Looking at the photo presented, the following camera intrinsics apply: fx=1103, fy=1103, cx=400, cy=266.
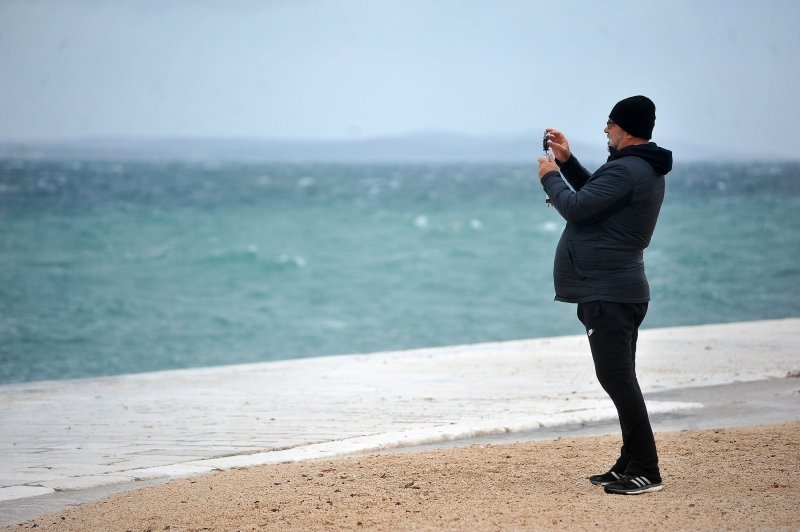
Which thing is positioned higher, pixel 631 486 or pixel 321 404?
pixel 631 486

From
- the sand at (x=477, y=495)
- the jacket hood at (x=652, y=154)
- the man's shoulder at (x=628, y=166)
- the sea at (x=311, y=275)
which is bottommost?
the sea at (x=311, y=275)

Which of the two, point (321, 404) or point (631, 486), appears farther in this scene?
point (321, 404)

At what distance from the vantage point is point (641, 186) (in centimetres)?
471

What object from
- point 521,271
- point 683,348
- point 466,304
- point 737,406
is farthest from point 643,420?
point 521,271

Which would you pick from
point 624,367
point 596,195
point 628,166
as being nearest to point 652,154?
point 628,166

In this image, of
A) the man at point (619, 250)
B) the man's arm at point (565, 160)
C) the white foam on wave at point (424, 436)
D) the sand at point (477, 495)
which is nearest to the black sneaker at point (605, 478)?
the sand at point (477, 495)

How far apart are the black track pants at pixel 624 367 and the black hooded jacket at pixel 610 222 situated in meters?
0.06

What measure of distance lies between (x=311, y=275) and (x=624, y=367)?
28184mm

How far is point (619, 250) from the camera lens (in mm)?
4738

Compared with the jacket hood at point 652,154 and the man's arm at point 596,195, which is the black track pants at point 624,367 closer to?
the man's arm at point 596,195

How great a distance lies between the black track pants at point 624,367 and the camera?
4742 millimetres

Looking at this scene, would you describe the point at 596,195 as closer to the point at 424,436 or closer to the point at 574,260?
the point at 574,260

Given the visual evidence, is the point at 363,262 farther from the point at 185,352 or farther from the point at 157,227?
the point at 185,352

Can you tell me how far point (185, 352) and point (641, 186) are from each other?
644 inches
